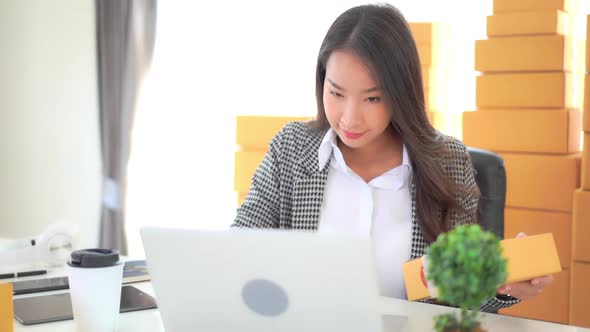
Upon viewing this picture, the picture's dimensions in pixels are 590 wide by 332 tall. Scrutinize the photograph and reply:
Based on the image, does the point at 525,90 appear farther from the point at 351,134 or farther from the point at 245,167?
the point at 351,134

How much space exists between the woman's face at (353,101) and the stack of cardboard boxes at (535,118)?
66.1 inches

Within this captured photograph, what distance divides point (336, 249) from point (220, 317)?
24 cm

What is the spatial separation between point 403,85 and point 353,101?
12 centimetres

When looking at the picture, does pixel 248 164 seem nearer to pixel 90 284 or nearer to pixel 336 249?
pixel 90 284

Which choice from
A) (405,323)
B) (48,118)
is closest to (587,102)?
(405,323)

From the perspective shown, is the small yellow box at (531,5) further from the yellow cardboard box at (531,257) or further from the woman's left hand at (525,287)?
the yellow cardboard box at (531,257)

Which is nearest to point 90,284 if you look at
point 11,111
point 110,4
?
point 11,111

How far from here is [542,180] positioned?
3.14 m

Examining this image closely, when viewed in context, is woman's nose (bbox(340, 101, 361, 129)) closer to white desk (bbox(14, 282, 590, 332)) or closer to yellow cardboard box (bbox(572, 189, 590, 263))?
white desk (bbox(14, 282, 590, 332))

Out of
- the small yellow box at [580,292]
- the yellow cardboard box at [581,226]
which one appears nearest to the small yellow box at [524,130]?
the yellow cardboard box at [581,226]

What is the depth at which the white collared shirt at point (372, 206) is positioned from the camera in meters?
1.73

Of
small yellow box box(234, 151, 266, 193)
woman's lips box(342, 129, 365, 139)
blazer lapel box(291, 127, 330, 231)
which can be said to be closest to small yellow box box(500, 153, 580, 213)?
small yellow box box(234, 151, 266, 193)

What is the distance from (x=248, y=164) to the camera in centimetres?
358

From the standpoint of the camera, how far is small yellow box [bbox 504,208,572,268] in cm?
308
